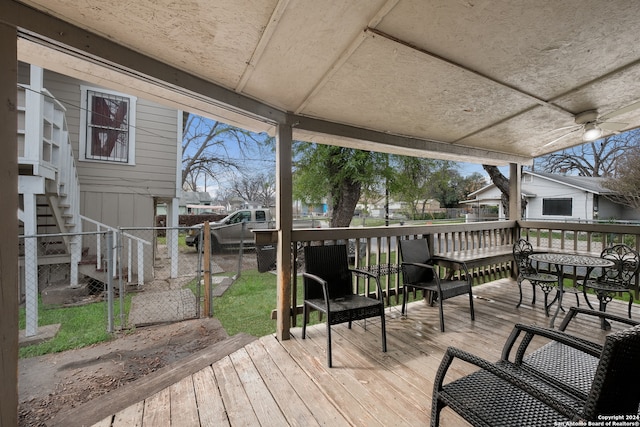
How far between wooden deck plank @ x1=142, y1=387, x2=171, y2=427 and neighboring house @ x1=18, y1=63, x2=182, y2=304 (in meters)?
3.95

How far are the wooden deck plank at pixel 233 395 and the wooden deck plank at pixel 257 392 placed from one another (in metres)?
0.03

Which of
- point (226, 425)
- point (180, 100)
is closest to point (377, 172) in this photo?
point (180, 100)

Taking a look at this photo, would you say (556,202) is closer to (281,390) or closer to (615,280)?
(615,280)

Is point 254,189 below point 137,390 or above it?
above

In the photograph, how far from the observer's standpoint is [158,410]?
70.7 inches

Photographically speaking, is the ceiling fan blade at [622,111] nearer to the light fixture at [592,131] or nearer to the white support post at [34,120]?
the light fixture at [592,131]

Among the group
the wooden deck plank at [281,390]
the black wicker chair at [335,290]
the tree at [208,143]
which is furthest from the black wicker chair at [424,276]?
the tree at [208,143]

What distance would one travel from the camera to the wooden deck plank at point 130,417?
5.51ft

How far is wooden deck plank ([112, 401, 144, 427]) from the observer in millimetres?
1680

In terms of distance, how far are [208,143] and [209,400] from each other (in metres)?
13.0

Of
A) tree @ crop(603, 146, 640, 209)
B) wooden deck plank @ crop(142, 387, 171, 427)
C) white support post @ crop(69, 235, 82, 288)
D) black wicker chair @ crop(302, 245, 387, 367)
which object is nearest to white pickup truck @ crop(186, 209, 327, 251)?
white support post @ crop(69, 235, 82, 288)

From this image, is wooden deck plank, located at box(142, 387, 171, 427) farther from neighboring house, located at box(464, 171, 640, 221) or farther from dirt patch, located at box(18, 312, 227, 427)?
neighboring house, located at box(464, 171, 640, 221)

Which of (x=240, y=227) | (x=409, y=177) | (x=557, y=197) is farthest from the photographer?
(x=557, y=197)

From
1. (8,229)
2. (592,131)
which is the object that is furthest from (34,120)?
(592,131)
